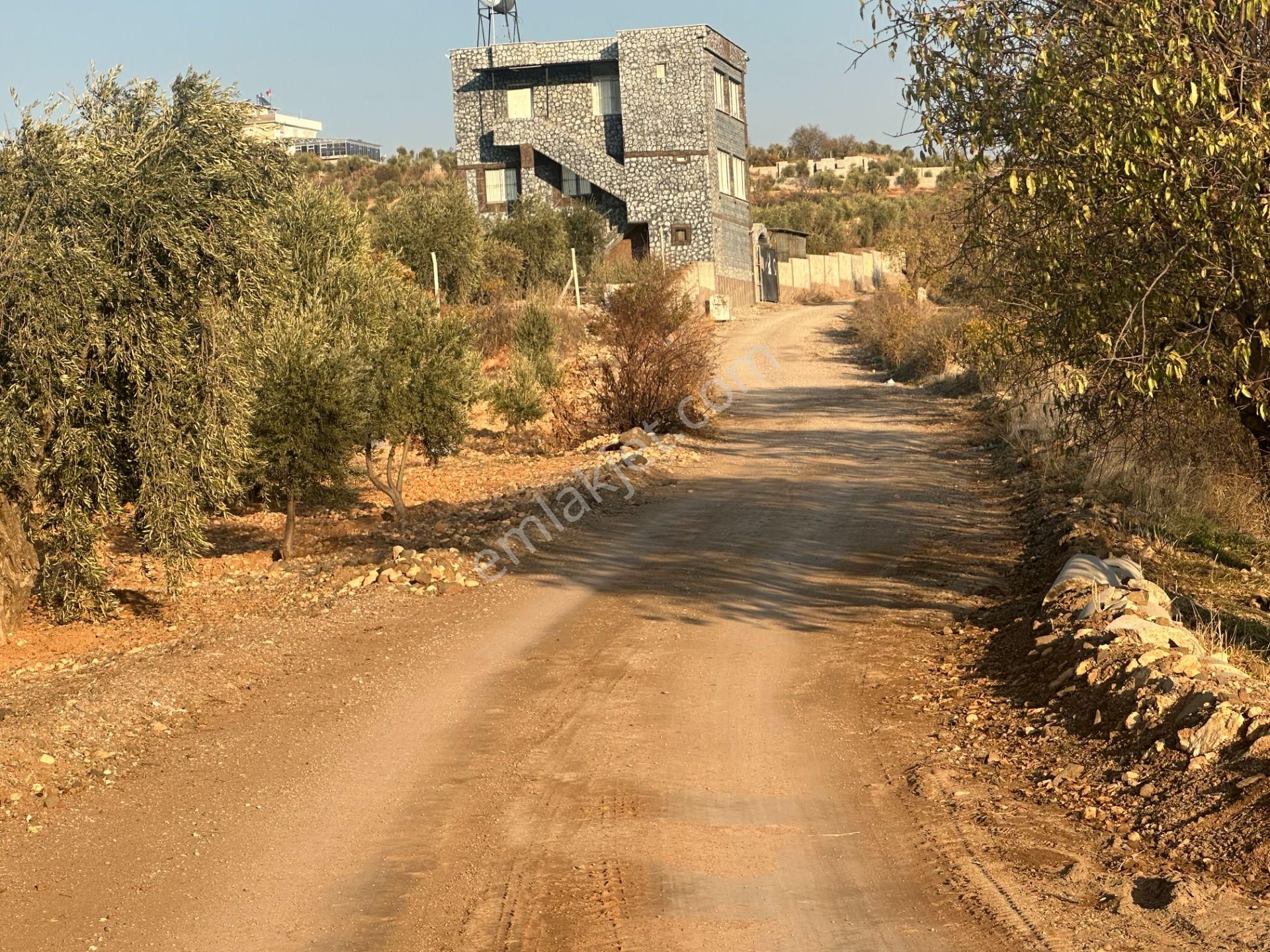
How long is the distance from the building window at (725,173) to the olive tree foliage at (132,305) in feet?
143

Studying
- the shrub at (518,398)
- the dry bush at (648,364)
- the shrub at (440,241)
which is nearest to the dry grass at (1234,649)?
the dry bush at (648,364)

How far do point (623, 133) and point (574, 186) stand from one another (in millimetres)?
3099

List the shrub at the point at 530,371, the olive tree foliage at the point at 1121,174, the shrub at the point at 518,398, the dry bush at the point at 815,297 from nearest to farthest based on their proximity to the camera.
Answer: the olive tree foliage at the point at 1121,174
the shrub at the point at 518,398
the shrub at the point at 530,371
the dry bush at the point at 815,297

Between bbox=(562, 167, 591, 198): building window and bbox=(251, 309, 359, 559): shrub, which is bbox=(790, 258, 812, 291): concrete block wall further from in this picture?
bbox=(251, 309, 359, 559): shrub

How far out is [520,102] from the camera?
55062mm

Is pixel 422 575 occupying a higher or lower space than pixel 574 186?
lower

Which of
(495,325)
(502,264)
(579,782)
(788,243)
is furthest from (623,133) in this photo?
(579,782)

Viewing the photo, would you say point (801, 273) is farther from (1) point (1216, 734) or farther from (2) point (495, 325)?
(1) point (1216, 734)

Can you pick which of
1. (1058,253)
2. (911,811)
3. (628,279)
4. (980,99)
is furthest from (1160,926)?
(628,279)

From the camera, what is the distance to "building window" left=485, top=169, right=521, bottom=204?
2160 inches

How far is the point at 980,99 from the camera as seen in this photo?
29.3 feet

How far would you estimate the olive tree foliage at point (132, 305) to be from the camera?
35.9 feet

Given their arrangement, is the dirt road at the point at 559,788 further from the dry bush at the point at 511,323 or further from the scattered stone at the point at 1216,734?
the dry bush at the point at 511,323

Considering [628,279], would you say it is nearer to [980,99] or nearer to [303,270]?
[303,270]
